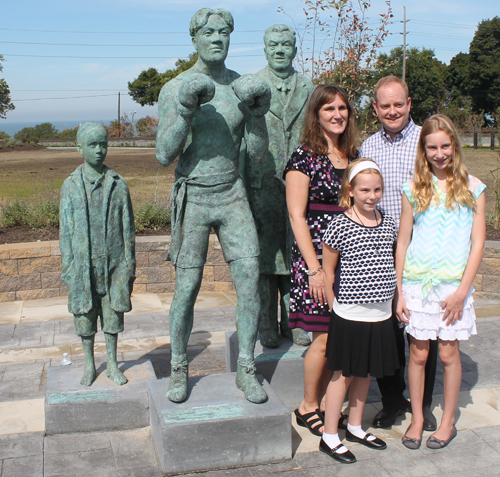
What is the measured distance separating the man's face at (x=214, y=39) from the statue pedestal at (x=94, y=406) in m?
2.10

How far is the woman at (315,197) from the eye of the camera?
10.5 feet

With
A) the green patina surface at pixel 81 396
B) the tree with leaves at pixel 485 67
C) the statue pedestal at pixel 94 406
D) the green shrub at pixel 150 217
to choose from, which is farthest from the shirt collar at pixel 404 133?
the tree with leaves at pixel 485 67

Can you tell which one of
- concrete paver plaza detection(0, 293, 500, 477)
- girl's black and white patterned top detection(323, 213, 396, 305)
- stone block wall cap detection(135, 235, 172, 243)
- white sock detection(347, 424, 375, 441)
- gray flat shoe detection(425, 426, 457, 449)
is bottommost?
concrete paver plaza detection(0, 293, 500, 477)

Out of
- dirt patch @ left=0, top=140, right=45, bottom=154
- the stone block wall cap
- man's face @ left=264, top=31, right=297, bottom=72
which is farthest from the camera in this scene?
dirt patch @ left=0, top=140, right=45, bottom=154

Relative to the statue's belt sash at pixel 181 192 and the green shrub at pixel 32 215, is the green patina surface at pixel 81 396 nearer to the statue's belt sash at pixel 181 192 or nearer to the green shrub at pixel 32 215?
the statue's belt sash at pixel 181 192

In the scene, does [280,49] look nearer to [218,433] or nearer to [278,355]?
[278,355]

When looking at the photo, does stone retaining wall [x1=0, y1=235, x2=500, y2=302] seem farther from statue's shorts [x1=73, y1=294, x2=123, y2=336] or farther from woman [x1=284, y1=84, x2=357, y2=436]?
woman [x1=284, y1=84, x2=357, y2=436]

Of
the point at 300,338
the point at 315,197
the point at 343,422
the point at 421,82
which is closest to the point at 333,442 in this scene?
the point at 343,422

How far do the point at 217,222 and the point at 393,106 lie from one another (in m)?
1.30

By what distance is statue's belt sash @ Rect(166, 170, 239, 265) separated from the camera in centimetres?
319

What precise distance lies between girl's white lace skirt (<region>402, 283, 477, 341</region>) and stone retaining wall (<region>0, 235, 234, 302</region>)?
4.10 metres

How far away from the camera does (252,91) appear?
293 cm

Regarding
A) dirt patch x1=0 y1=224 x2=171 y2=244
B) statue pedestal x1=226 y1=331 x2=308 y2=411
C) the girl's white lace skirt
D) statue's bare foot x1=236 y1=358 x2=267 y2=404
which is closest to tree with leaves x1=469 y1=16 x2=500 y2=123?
dirt patch x1=0 y1=224 x2=171 y2=244

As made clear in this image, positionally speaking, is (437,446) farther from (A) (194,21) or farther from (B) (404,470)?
(A) (194,21)
